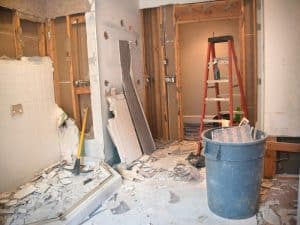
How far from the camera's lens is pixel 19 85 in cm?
338

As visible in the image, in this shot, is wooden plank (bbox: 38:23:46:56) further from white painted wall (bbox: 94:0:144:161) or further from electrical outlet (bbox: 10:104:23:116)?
electrical outlet (bbox: 10:104:23:116)

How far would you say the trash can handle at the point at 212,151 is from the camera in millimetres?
2543

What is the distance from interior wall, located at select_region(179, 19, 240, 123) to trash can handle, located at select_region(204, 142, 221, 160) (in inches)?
150

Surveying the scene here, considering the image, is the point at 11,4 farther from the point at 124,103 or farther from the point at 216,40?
the point at 216,40

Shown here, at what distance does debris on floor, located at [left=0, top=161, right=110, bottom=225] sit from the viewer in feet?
8.89

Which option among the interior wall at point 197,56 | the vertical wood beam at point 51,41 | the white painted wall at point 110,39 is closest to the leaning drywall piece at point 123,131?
the white painted wall at point 110,39

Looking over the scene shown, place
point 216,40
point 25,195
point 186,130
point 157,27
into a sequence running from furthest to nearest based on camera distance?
1. point 186,130
2. point 157,27
3. point 216,40
4. point 25,195

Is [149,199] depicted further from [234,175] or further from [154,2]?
[154,2]

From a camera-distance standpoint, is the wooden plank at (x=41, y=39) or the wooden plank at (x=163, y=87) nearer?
the wooden plank at (x=41, y=39)

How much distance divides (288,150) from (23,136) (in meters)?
2.94

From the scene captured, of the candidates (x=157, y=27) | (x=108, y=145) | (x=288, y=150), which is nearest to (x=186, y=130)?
(x=157, y=27)

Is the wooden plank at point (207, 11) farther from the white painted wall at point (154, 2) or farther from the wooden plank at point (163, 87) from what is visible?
the wooden plank at point (163, 87)

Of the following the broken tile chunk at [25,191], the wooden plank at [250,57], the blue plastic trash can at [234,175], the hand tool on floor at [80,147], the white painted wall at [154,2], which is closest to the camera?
the blue plastic trash can at [234,175]

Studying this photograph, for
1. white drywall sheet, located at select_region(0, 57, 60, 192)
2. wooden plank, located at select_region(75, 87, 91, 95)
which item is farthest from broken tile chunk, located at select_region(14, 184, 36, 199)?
wooden plank, located at select_region(75, 87, 91, 95)
